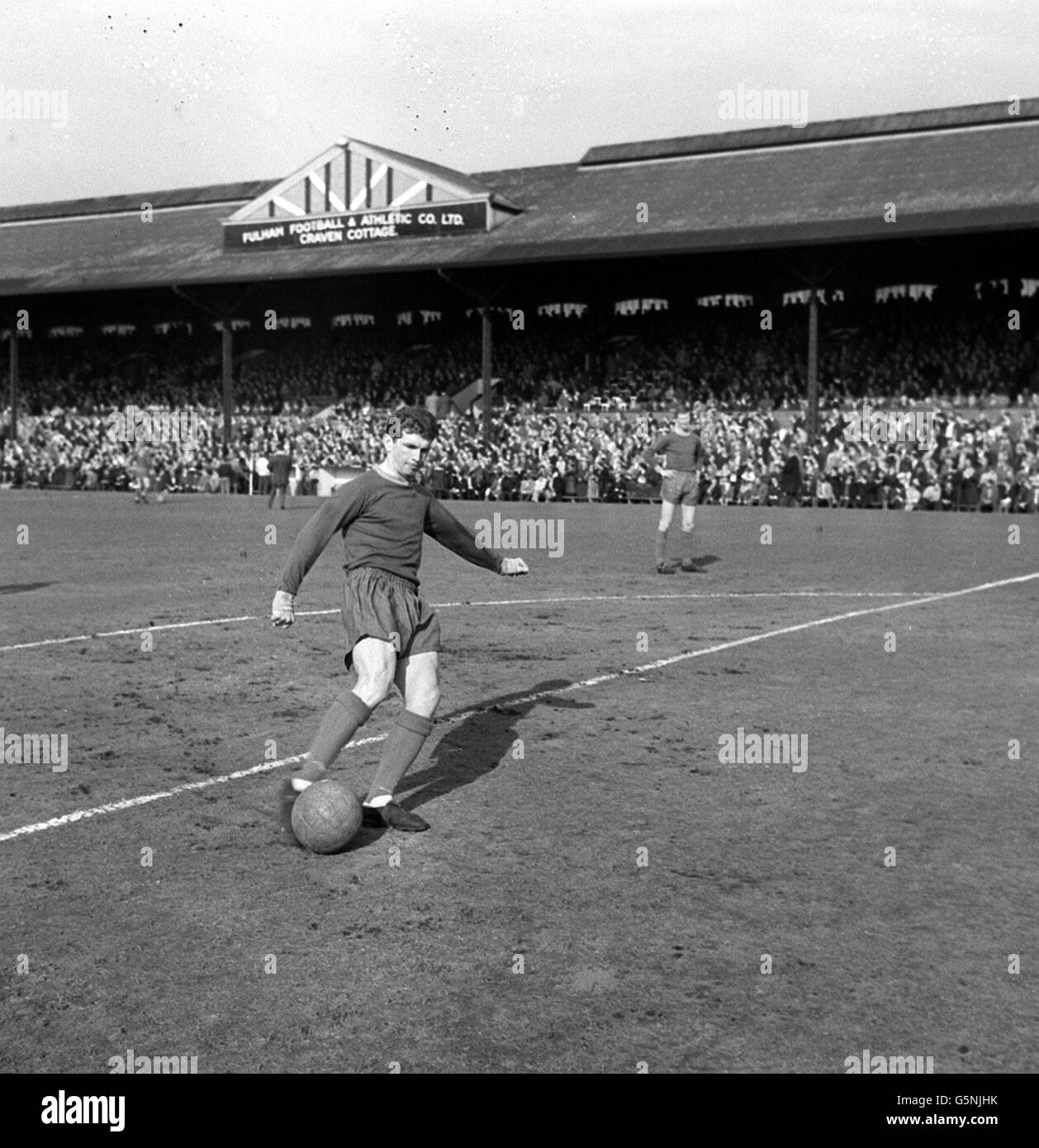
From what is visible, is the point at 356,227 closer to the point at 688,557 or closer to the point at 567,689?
the point at 688,557

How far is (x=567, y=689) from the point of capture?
9.48 metres

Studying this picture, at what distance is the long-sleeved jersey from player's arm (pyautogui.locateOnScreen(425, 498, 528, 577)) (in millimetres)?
77

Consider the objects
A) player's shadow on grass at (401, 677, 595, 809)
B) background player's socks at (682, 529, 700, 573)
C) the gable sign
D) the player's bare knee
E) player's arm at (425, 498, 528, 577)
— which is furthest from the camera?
the gable sign

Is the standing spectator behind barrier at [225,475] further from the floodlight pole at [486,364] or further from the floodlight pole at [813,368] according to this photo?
the floodlight pole at [813,368]

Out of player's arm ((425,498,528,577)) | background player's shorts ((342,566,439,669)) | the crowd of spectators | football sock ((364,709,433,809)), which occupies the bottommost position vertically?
football sock ((364,709,433,809))

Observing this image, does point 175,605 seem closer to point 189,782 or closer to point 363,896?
point 189,782

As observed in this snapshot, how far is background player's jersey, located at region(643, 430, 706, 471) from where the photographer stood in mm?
16891

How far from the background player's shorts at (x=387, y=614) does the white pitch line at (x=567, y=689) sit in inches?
46.8

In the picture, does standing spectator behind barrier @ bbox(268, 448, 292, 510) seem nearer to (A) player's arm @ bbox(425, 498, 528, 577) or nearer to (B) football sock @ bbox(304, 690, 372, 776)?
(A) player's arm @ bbox(425, 498, 528, 577)

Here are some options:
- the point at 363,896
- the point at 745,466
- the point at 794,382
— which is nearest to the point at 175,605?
the point at 363,896

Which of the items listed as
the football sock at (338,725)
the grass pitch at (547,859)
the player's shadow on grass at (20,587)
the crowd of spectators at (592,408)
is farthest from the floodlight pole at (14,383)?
the football sock at (338,725)

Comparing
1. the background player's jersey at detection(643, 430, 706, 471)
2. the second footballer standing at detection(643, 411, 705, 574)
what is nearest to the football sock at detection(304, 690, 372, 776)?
the second footballer standing at detection(643, 411, 705, 574)

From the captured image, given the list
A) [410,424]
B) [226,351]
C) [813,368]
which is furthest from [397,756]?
[226,351]

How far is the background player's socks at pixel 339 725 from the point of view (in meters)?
6.12
